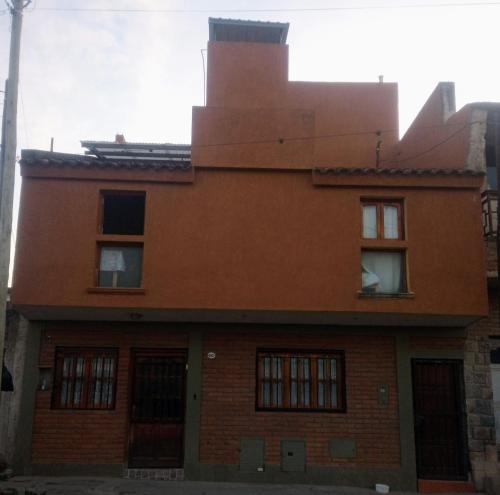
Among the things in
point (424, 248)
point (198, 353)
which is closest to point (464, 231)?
point (424, 248)

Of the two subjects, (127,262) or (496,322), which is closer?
(127,262)

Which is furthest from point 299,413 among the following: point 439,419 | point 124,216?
point 124,216

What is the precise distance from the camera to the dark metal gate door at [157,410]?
1090cm

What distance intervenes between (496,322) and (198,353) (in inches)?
234

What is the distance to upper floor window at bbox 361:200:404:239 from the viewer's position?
10766 mm

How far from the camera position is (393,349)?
443 inches

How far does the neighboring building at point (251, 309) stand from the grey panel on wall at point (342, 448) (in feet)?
0.08

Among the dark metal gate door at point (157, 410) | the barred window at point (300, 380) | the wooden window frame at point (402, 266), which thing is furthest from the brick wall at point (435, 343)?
the dark metal gate door at point (157, 410)

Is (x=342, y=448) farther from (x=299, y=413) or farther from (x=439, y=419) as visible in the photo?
(x=439, y=419)

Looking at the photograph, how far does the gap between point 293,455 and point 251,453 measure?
0.79m

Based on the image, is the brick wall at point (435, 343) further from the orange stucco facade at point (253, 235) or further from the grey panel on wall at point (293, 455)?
the grey panel on wall at point (293, 455)

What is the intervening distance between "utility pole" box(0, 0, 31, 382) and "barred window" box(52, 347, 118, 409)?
240cm

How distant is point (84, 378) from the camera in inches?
437

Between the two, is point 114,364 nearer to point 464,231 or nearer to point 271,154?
point 271,154
